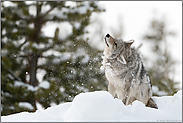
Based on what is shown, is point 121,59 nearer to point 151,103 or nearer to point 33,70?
point 151,103

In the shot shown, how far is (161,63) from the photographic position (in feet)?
31.2

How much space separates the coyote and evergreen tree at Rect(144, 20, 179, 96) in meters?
5.83

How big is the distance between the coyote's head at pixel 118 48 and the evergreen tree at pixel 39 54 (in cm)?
441

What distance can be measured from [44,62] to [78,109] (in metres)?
7.30

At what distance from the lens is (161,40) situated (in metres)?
10.5

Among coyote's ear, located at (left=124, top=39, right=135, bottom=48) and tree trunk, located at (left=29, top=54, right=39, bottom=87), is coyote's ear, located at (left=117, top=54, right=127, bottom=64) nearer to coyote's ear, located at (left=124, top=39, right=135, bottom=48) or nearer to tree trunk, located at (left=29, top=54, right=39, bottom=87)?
coyote's ear, located at (left=124, top=39, right=135, bottom=48)

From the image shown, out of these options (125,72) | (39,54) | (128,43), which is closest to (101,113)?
(125,72)

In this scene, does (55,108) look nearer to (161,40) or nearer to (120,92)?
(120,92)

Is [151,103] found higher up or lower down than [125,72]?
lower down

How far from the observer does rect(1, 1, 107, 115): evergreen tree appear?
845 cm

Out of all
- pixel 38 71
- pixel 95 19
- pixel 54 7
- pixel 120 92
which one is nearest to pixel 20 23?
pixel 54 7

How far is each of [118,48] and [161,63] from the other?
6.61 m

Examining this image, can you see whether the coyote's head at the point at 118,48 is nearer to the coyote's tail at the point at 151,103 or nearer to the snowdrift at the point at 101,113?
the coyote's tail at the point at 151,103

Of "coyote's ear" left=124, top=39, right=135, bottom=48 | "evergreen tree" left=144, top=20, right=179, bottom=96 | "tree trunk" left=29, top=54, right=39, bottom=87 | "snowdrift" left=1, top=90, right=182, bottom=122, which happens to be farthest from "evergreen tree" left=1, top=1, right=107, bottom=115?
"snowdrift" left=1, top=90, right=182, bottom=122
